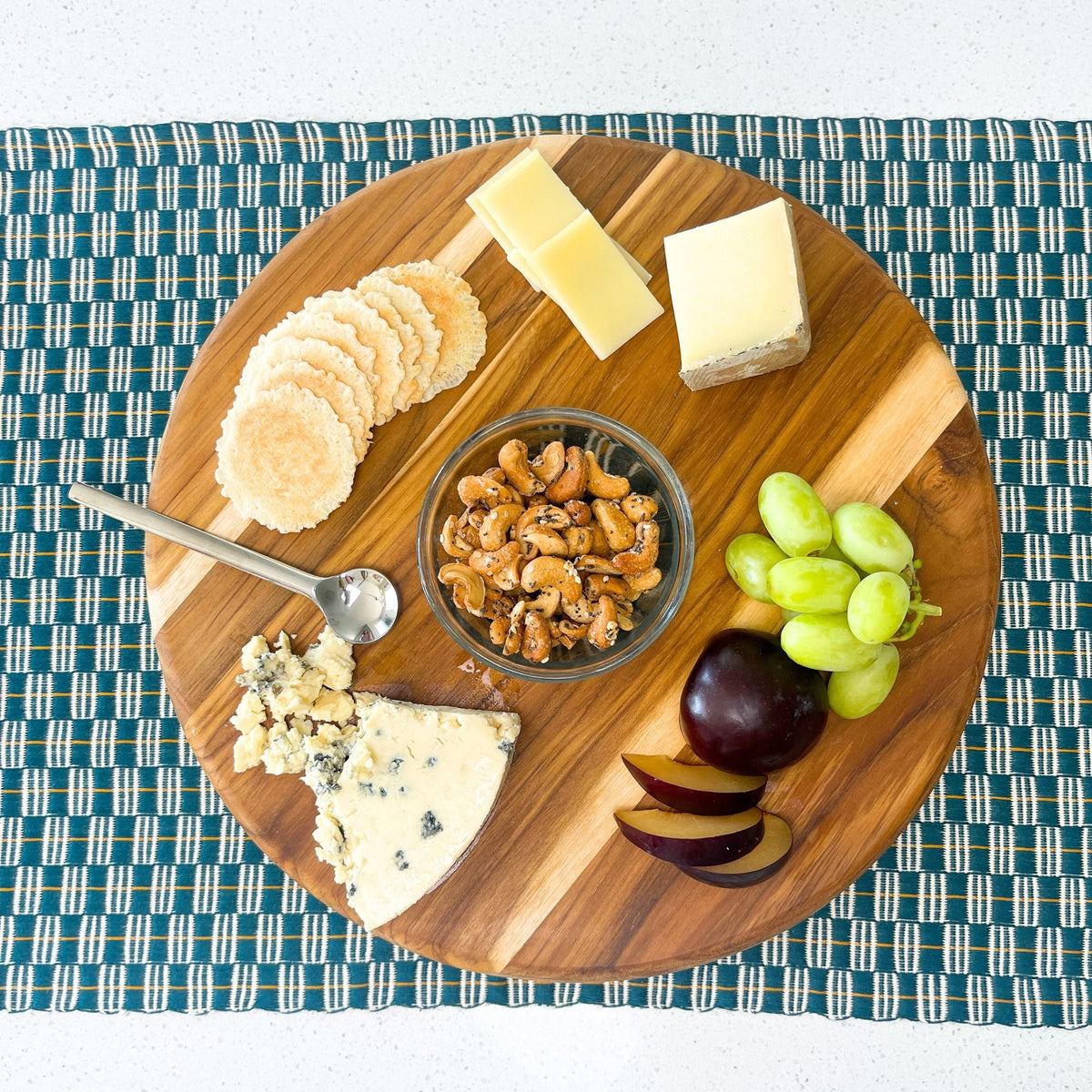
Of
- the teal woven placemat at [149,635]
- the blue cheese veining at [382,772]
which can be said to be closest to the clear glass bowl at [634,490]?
the blue cheese veining at [382,772]

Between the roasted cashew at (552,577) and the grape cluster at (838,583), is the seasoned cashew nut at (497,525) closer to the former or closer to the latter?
the roasted cashew at (552,577)

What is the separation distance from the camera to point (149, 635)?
4.60 feet

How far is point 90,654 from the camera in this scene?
140 centimetres

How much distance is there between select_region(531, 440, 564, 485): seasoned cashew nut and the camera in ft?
3.35

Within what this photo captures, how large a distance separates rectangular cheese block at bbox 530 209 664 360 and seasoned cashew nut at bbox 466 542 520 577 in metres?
0.28

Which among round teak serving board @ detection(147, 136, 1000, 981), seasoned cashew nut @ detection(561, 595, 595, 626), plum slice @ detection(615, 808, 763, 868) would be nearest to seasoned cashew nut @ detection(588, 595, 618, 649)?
seasoned cashew nut @ detection(561, 595, 595, 626)

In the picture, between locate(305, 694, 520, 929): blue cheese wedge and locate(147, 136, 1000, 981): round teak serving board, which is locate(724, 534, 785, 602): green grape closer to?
locate(147, 136, 1000, 981): round teak serving board

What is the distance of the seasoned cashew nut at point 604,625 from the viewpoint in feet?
3.30

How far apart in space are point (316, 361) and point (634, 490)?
Answer: 0.43 m

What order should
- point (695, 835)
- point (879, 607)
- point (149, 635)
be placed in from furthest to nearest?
point (149, 635) < point (695, 835) < point (879, 607)

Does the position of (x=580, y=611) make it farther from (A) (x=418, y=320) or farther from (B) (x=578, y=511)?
(A) (x=418, y=320)

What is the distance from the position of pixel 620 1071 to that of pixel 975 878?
645 mm

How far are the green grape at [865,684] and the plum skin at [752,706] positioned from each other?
21mm

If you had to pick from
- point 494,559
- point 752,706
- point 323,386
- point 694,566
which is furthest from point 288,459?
point 752,706
